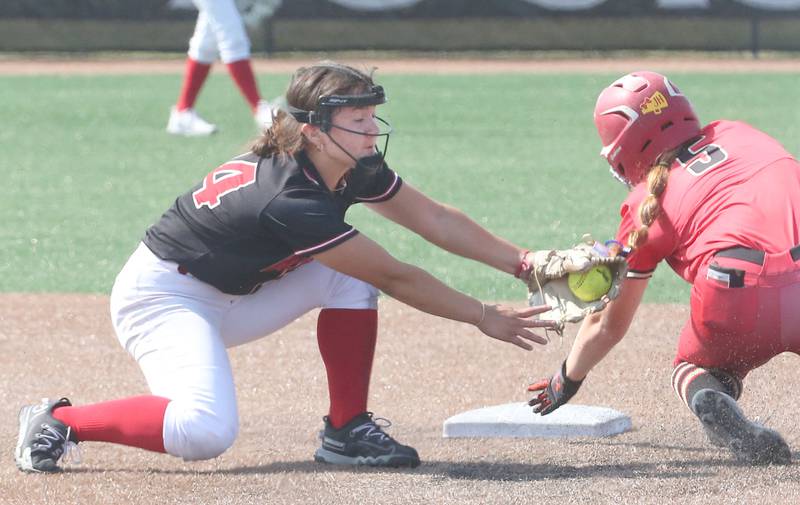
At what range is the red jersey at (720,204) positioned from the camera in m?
3.88

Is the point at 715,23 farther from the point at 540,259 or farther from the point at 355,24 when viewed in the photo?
the point at 540,259

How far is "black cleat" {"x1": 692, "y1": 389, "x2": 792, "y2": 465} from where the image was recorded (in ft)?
12.6

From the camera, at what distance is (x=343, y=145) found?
156 inches

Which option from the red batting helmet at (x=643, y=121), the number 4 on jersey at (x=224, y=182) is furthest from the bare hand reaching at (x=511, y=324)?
the number 4 on jersey at (x=224, y=182)

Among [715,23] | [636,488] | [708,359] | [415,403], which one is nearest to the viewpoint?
[636,488]

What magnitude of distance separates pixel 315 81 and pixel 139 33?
1676 cm

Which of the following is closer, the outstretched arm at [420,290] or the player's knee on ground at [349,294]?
the outstretched arm at [420,290]

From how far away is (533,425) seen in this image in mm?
4559

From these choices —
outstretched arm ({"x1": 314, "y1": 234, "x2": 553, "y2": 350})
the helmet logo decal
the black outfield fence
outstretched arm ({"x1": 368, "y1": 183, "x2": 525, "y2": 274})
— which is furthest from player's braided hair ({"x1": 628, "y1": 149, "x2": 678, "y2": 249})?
the black outfield fence

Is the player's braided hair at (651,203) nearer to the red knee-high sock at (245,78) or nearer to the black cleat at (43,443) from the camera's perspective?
the black cleat at (43,443)

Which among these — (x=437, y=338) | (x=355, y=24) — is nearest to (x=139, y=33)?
(x=355, y=24)

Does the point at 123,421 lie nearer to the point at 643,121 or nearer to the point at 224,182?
the point at 224,182

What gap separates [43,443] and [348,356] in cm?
93

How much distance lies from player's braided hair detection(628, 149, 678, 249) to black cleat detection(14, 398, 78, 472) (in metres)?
1.74
